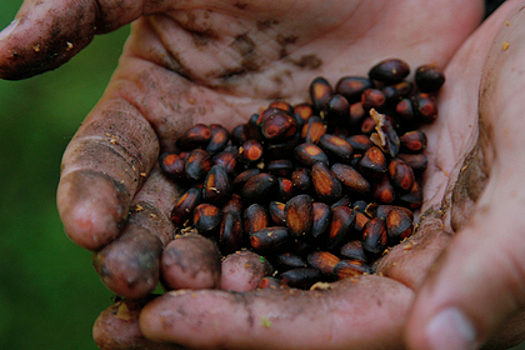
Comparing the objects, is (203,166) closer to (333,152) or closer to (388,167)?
(333,152)

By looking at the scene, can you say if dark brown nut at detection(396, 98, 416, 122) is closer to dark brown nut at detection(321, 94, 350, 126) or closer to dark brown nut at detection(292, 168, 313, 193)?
dark brown nut at detection(321, 94, 350, 126)

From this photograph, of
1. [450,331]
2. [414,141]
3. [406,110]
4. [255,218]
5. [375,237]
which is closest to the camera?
[450,331]

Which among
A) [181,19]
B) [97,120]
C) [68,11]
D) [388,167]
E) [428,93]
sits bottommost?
[388,167]

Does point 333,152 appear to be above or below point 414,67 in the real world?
below

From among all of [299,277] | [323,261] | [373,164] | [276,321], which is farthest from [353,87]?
[276,321]

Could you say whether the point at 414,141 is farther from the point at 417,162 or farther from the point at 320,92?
the point at 320,92

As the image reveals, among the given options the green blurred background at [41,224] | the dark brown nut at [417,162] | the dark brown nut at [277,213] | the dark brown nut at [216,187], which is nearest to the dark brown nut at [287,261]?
the dark brown nut at [277,213]

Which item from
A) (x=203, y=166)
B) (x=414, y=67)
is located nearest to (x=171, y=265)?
(x=203, y=166)

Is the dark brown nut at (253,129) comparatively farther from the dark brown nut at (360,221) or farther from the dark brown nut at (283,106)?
the dark brown nut at (360,221)
